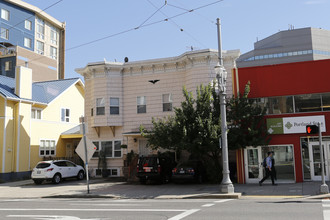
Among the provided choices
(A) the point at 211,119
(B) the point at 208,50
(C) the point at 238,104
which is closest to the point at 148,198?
(A) the point at 211,119

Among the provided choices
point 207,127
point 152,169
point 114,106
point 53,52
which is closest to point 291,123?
point 207,127

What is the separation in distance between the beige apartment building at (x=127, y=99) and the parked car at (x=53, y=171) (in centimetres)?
241

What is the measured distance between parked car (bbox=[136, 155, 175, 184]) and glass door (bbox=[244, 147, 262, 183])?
16.8 ft

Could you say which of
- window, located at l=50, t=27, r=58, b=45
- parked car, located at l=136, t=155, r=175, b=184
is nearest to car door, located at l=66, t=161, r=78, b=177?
parked car, located at l=136, t=155, r=175, b=184

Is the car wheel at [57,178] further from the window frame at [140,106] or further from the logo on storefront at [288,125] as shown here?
the logo on storefront at [288,125]

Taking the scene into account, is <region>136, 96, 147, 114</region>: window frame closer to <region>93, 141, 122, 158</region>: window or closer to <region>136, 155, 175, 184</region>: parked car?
<region>93, 141, 122, 158</region>: window

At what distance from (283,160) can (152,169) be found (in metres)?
7.73

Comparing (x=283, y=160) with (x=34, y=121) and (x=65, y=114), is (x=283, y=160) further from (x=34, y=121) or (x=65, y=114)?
(x=65, y=114)

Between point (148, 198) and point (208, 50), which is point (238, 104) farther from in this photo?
point (148, 198)

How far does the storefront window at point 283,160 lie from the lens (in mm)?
19016

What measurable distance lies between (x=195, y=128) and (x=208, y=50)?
6994mm

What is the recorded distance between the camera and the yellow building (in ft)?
81.7

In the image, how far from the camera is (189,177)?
19.6 m

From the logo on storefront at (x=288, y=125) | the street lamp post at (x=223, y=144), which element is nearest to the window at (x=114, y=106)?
the street lamp post at (x=223, y=144)
